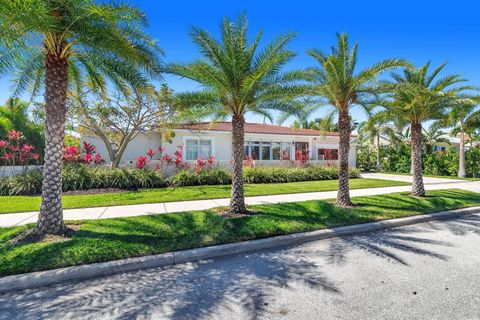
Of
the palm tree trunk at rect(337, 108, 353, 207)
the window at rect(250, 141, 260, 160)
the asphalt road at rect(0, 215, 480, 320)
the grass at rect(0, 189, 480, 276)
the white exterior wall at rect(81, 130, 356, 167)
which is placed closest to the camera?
the asphalt road at rect(0, 215, 480, 320)

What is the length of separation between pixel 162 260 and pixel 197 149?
51.3 feet

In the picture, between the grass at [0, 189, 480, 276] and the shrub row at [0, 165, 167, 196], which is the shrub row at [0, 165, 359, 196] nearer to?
the shrub row at [0, 165, 167, 196]

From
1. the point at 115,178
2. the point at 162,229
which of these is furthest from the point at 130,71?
the point at 115,178

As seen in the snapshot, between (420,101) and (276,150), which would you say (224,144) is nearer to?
(276,150)

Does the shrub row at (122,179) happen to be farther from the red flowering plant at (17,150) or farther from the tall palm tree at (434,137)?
the tall palm tree at (434,137)

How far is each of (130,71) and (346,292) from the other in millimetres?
6671

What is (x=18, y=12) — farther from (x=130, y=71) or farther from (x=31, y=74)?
(x=31, y=74)

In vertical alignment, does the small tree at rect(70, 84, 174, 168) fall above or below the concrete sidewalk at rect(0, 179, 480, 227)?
above

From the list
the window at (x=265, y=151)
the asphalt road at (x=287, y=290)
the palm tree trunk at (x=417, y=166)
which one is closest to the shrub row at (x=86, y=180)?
the asphalt road at (x=287, y=290)

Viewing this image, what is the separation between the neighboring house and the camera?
742 inches

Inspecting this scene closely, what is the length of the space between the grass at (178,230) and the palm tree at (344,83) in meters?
1.43

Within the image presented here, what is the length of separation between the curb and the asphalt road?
0.16m

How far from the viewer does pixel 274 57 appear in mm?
6715

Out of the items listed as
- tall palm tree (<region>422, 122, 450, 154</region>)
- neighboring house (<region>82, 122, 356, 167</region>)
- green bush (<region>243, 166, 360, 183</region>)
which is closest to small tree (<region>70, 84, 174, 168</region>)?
neighboring house (<region>82, 122, 356, 167</region>)
